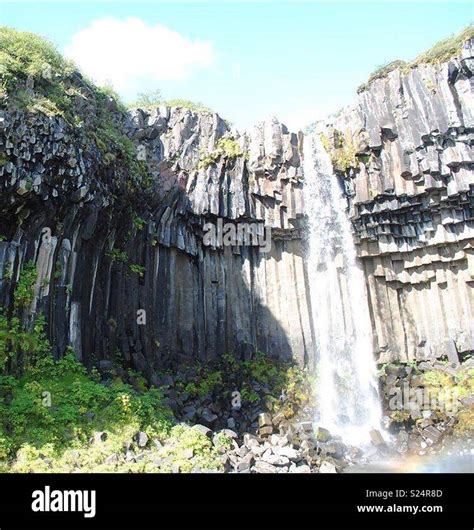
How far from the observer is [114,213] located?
623 inches

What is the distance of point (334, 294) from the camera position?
1978cm

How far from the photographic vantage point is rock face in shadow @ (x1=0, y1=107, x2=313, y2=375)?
42.8 ft

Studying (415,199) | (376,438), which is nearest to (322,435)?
(376,438)

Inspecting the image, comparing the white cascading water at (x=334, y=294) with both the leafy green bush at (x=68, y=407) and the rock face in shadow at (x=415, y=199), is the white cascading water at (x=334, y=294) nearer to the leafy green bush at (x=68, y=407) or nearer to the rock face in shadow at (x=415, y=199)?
the rock face in shadow at (x=415, y=199)

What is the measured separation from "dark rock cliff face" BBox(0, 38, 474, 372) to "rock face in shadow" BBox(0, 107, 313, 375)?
0.19ft

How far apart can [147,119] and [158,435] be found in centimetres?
1496

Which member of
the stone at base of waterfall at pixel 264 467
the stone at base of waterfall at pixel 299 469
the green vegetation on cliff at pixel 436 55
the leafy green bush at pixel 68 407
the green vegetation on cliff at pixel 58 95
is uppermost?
the green vegetation on cliff at pixel 436 55

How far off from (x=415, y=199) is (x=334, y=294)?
491cm

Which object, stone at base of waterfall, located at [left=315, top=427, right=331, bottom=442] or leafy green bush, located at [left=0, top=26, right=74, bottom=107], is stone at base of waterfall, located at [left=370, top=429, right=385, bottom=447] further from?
leafy green bush, located at [left=0, top=26, right=74, bottom=107]

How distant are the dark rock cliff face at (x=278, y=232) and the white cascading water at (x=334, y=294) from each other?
506 mm

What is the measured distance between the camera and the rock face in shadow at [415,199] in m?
18.2

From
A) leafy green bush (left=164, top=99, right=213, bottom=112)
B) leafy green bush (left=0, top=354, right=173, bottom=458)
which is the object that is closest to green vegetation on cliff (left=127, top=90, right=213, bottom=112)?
leafy green bush (left=164, top=99, right=213, bottom=112)

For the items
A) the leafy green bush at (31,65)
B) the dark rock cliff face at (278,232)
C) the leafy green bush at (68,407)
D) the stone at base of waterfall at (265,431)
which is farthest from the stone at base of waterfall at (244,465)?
the leafy green bush at (31,65)
